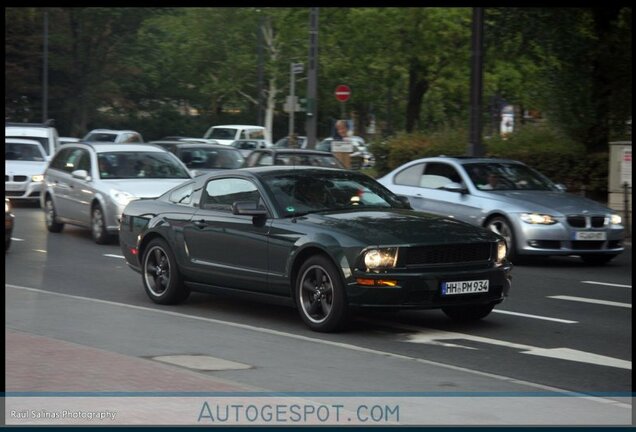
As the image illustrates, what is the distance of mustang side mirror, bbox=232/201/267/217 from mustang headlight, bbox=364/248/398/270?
142 cm

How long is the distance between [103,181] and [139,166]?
2.35ft

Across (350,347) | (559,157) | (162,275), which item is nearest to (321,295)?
(350,347)

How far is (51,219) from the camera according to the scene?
825 inches

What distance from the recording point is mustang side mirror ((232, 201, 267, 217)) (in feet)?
34.7

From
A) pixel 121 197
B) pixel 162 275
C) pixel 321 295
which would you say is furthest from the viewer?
pixel 121 197

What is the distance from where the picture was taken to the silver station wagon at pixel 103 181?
61.5ft

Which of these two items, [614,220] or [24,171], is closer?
[614,220]

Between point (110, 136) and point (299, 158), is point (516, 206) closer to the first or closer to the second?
point (299, 158)

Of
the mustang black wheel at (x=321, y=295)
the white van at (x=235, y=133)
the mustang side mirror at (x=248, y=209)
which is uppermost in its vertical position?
the white van at (x=235, y=133)

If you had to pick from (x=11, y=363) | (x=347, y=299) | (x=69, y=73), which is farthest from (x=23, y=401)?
(x=69, y=73)

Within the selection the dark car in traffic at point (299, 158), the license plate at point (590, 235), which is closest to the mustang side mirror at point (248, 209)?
the license plate at point (590, 235)

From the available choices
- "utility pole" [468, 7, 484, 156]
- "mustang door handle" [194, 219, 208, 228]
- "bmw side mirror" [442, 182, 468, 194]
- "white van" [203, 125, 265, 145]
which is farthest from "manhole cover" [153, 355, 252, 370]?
"white van" [203, 125, 265, 145]

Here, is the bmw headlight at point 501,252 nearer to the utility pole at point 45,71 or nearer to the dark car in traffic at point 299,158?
the dark car in traffic at point 299,158

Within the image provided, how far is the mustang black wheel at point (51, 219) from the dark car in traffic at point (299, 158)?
4224mm
